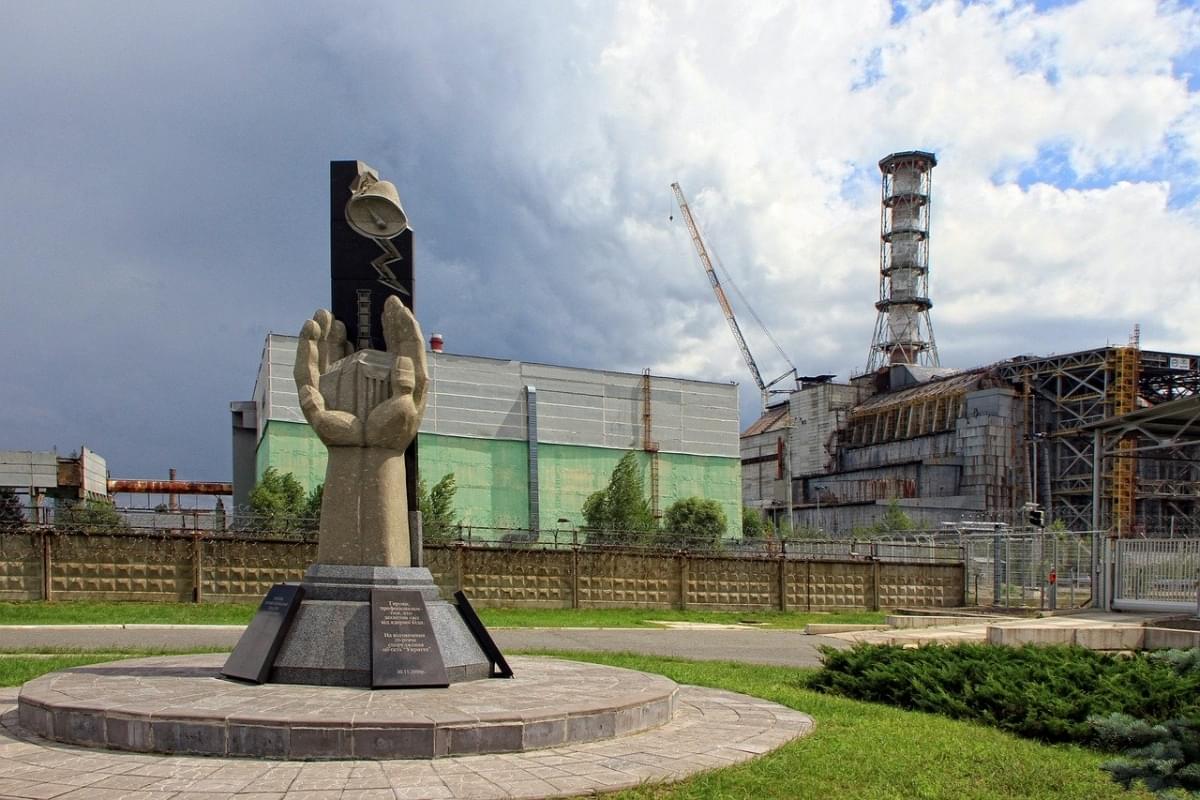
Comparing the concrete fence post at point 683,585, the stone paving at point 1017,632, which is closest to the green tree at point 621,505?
the concrete fence post at point 683,585

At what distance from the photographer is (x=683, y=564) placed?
33.5 m

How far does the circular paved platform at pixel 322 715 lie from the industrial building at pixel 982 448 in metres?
51.5

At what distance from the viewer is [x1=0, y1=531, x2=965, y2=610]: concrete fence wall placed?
26.6 metres

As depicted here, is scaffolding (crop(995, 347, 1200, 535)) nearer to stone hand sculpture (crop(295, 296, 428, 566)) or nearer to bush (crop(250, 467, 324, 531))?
bush (crop(250, 467, 324, 531))

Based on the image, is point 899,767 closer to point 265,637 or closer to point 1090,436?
Answer: point 265,637

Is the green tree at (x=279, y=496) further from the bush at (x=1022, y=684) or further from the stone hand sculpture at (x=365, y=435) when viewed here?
the bush at (x=1022, y=684)

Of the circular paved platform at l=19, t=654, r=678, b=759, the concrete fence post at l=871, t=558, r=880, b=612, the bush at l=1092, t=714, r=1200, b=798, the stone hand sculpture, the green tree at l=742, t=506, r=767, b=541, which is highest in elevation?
the stone hand sculpture

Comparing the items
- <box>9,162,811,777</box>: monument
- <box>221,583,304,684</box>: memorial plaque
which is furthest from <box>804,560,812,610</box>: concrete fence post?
<box>221,583,304,684</box>: memorial plaque

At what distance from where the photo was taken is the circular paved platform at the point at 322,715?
7.43 metres

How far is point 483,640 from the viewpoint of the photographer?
10.7 m

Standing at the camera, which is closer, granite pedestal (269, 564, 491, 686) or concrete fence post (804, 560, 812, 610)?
granite pedestal (269, 564, 491, 686)

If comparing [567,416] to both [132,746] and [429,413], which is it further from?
[132,746]

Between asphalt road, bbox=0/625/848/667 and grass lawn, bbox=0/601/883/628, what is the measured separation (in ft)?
5.23

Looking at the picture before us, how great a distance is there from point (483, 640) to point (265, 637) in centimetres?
217
